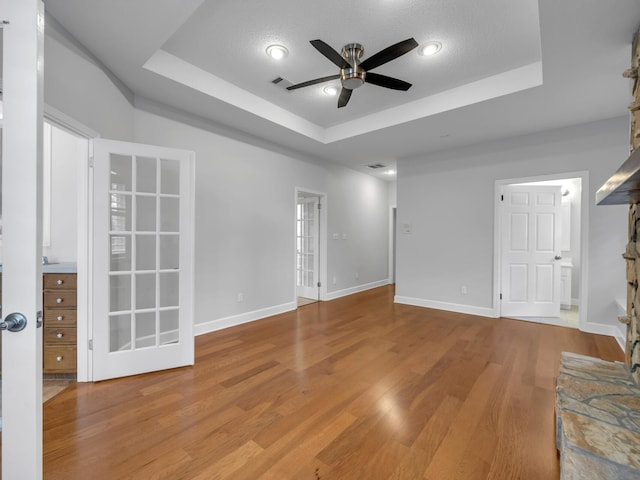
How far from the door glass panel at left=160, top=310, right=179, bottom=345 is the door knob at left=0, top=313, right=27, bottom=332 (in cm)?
163

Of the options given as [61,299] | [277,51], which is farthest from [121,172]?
[277,51]

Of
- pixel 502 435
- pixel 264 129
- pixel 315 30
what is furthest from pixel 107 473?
pixel 264 129

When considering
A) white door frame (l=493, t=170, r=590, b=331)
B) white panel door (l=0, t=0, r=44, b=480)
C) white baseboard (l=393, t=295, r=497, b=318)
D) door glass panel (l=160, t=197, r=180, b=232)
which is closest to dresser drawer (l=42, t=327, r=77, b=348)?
door glass panel (l=160, t=197, r=180, b=232)

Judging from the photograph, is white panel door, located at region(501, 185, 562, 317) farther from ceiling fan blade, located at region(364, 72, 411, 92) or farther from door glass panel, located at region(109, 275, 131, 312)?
door glass panel, located at region(109, 275, 131, 312)

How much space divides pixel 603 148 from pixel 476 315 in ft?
8.94

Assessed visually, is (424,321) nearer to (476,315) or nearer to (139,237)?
(476,315)

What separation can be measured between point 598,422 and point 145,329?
3068mm

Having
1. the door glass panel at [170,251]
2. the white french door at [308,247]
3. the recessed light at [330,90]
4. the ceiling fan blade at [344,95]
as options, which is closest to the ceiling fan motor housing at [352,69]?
the ceiling fan blade at [344,95]

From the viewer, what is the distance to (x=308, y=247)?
5660mm

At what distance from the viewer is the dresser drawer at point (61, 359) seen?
7.65 ft

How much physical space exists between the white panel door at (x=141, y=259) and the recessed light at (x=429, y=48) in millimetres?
2323

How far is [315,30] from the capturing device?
235cm

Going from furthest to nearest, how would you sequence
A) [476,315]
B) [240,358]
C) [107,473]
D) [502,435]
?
[476,315], [240,358], [502,435], [107,473]

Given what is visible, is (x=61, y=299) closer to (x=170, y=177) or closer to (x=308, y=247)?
(x=170, y=177)
